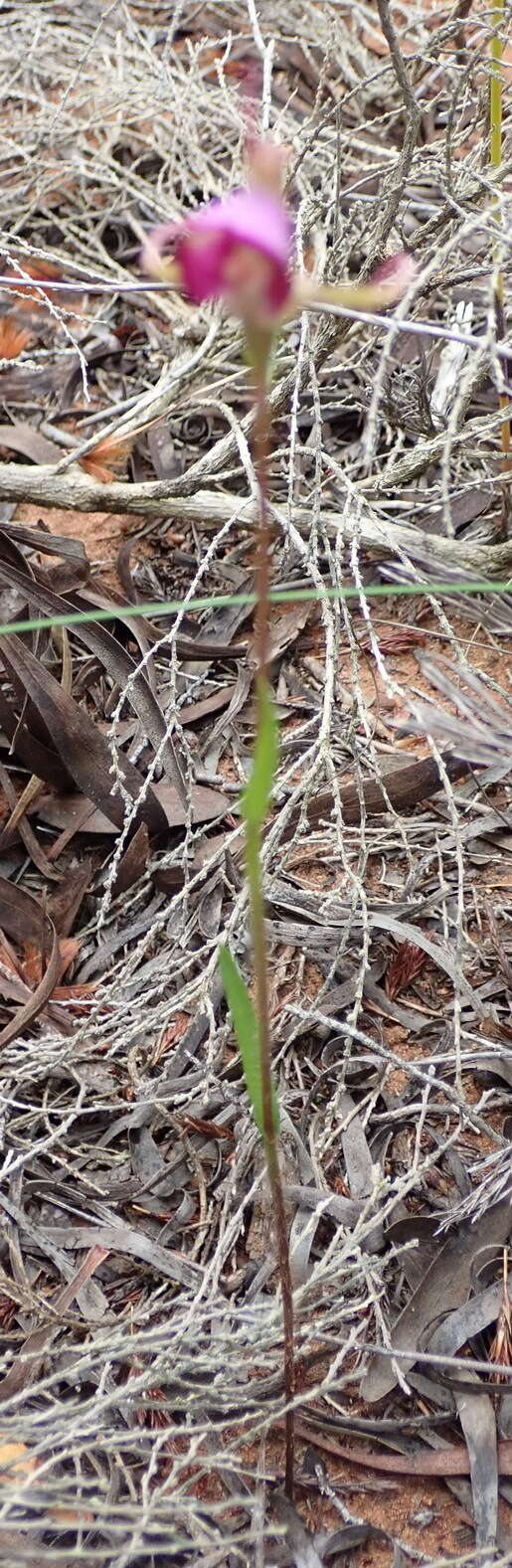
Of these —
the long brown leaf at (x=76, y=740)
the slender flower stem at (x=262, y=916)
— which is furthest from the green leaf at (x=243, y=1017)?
the long brown leaf at (x=76, y=740)

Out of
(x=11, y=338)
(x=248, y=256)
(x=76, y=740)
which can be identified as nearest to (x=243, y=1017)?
(x=248, y=256)

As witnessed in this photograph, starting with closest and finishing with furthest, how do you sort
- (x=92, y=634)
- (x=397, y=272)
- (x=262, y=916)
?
(x=262, y=916)
(x=397, y=272)
(x=92, y=634)

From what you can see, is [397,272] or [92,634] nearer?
[397,272]

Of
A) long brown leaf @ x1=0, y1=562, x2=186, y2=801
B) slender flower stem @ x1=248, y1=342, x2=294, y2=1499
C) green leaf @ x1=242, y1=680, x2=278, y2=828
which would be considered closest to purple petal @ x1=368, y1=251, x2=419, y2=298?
long brown leaf @ x1=0, y1=562, x2=186, y2=801

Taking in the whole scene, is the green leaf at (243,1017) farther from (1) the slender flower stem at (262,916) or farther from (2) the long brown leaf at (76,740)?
(2) the long brown leaf at (76,740)

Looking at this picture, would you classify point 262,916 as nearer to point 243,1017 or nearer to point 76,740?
point 243,1017

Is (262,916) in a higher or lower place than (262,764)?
lower

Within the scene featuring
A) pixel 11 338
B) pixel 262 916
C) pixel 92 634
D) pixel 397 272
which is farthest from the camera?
pixel 11 338

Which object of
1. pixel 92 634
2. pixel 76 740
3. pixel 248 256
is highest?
pixel 248 256

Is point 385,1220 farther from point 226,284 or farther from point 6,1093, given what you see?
point 226,284
